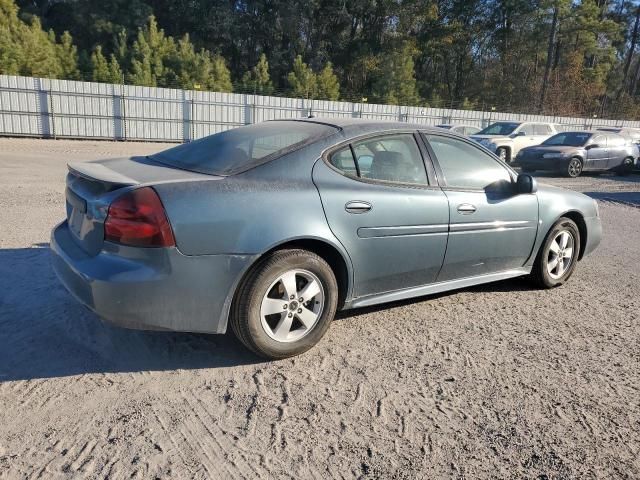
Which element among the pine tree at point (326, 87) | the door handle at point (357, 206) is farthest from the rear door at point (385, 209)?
the pine tree at point (326, 87)

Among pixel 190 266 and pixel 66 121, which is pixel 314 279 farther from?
pixel 66 121

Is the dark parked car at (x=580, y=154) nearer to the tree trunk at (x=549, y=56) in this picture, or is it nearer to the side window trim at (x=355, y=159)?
the side window trim at (x=355, y=159)

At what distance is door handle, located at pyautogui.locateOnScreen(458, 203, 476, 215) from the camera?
406 centimetres

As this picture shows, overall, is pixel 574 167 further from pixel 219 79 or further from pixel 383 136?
pixel 219 79

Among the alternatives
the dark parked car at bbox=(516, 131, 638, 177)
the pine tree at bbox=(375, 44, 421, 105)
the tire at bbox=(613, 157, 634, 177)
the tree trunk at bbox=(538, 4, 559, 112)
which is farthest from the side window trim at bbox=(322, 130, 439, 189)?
the tree trunk at bbox=(538, 4, 559, 112)

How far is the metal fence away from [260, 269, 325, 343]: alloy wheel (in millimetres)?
22226

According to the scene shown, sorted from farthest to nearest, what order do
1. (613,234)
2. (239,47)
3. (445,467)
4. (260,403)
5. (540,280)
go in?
(239,47), (613,234), (540,280), (260,403), (445,467)

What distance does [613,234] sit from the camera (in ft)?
25.5

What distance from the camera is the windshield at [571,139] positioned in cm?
1681

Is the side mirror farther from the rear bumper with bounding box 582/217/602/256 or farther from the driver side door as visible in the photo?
the driver side door

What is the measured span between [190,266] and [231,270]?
0.23 metres

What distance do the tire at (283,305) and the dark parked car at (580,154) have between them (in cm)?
1460

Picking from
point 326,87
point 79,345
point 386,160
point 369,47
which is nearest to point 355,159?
point 386,160

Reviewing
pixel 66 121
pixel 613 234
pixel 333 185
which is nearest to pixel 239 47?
pixel 66 121
